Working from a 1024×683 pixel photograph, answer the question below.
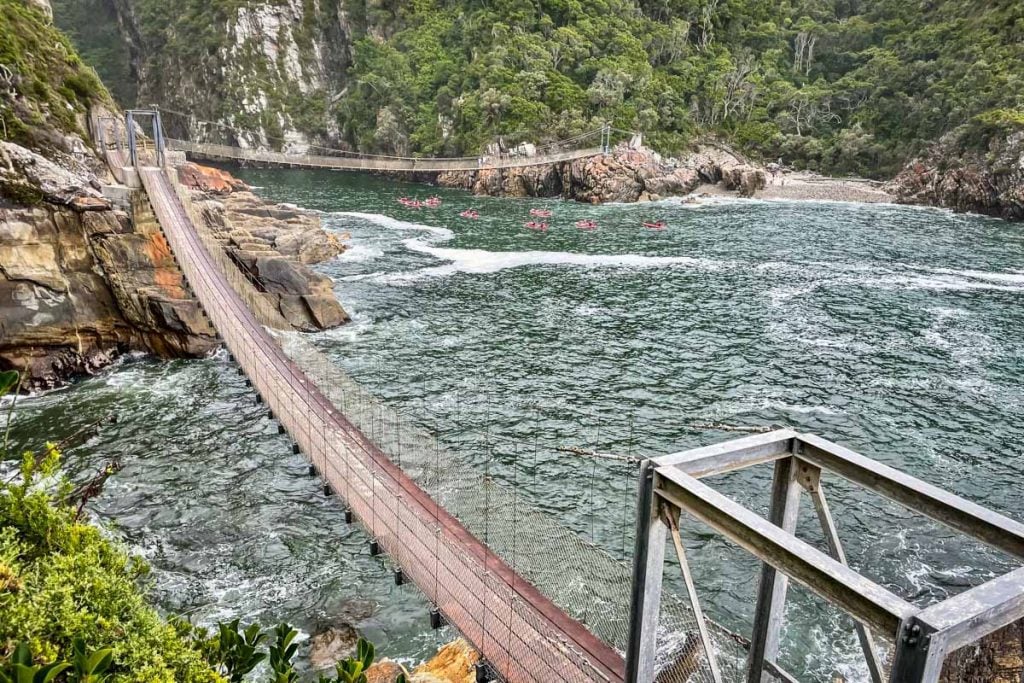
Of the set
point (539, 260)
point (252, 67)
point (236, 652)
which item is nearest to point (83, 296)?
point (236, 652)

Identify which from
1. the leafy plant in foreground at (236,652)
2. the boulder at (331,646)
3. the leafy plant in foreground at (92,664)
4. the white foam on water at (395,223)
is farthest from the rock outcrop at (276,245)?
the leafy plant in foreground at (92,664)

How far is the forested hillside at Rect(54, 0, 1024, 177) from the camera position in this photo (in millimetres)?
61906

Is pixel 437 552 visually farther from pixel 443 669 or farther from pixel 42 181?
pixel 42 181

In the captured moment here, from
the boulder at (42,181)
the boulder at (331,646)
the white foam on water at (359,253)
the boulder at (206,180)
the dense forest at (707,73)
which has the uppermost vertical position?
the dense forest at (707,73)

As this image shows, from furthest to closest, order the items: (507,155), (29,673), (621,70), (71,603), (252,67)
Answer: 1. (252,67)
2. (621,70)
3. (507,155)
4. (71,603)
5. (29,673)

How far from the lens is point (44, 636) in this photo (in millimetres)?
6027

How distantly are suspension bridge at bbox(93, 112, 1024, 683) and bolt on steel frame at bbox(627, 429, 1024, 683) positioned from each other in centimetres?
1

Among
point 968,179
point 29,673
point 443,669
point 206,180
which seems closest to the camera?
point 29,673

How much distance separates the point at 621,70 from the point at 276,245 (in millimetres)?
45552

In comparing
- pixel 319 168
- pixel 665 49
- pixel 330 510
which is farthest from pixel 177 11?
pixel 330 510

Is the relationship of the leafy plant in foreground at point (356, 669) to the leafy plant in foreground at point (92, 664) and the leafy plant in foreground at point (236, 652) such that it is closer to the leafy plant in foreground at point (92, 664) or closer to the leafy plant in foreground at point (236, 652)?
the leafy plant in foreground at point (236, 652)

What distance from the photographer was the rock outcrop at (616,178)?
57.2m

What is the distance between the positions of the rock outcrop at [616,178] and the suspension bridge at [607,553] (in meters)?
43.0

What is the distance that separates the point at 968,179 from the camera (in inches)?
2031
